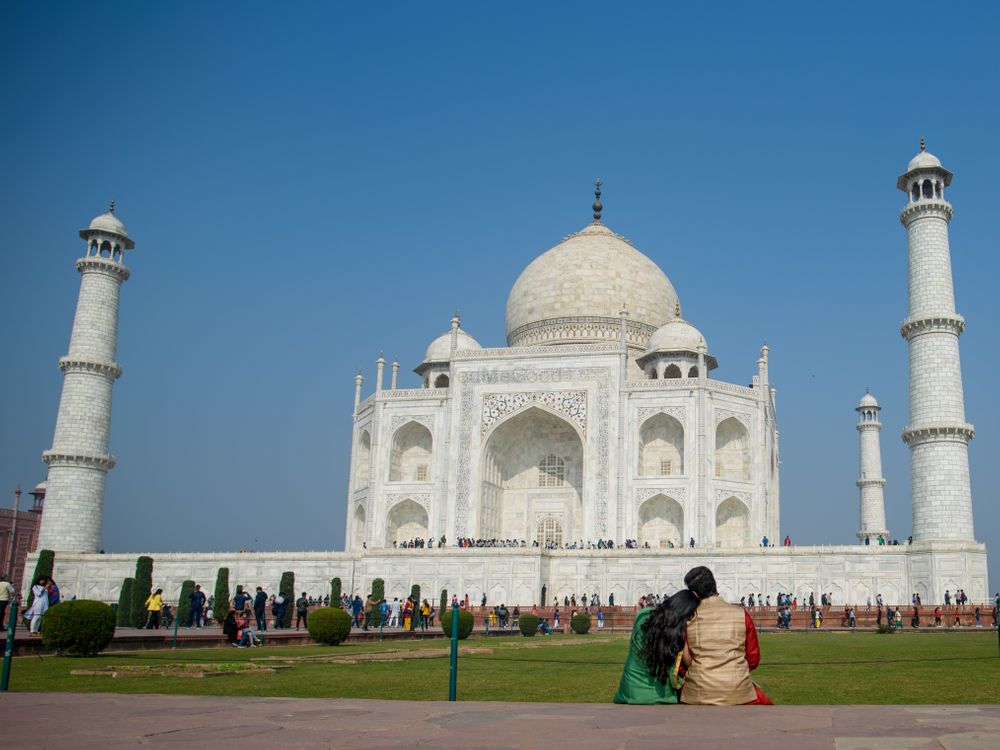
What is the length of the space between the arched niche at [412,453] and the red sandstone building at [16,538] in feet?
→ 60.1

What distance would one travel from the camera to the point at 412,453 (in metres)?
36.3

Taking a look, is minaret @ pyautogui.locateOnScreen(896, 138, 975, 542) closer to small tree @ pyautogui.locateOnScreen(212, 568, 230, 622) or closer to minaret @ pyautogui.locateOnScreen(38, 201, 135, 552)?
small tree @ pyautogui.locateOnScreen(212, 568, 230, 622)

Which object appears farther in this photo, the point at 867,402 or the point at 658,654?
the point at 867,402

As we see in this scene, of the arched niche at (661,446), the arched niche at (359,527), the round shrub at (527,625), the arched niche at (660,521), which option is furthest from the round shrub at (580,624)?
the arched niche at (359,527)

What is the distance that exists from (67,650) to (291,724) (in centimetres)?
801

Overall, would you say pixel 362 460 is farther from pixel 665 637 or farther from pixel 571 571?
pixel 665 637

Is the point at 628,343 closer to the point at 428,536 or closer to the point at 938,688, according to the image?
the point at 428,536

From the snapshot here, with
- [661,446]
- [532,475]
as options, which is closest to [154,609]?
[532,475]

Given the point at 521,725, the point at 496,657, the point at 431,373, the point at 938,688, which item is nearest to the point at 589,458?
the point at 431,373

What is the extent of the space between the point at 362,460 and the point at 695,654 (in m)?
31.8

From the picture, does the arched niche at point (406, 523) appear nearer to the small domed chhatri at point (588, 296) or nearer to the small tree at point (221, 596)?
the small domed chhatri at point (588, 296)

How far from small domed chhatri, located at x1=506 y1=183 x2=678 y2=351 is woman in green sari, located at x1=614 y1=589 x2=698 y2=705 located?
109ft

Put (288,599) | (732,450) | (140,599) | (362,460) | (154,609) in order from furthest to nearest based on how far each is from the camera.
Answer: (362,460), (732,450), (288,599), (140,599), (154,609)

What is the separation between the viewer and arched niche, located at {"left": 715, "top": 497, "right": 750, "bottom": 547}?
33.1 m
